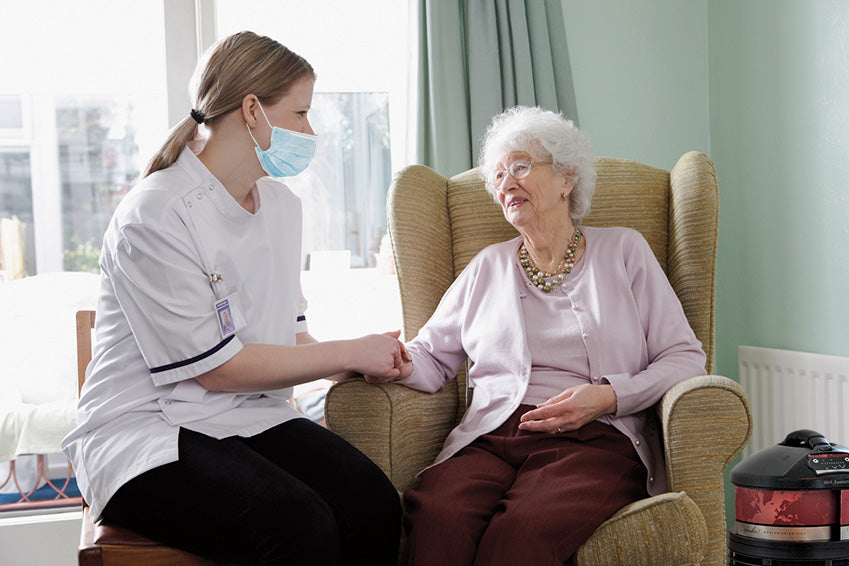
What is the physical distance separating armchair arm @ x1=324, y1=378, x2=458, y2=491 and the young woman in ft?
0.24

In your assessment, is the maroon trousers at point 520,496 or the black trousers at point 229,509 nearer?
the black trousers at point 229,509

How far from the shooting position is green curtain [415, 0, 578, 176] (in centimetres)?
258

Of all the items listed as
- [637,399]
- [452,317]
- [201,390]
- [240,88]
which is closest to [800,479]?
[637,399]

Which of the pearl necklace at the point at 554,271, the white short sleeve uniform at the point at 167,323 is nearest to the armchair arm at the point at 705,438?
the pearl necklace at the point at 554,271

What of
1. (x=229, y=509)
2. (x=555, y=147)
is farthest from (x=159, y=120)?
(x=229, y=509)

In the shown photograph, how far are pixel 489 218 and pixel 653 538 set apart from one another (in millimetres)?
1002

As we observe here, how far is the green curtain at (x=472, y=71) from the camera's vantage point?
2.58 meters

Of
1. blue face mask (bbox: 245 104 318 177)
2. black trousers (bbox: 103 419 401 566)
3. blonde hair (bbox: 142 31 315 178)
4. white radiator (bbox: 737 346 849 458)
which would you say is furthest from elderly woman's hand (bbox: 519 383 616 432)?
white radiator (bbox: 737 346 849 458)

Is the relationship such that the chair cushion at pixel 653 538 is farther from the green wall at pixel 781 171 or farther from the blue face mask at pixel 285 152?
the green wall at pixel 781 171

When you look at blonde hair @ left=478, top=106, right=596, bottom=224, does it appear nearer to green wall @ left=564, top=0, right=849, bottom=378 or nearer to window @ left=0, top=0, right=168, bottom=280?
green wall @ left=564, top=0, right=849, bottom=378

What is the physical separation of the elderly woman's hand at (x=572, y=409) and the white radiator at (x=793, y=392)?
3.09ft

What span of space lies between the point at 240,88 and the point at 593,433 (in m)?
0.93

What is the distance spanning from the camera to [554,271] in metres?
1.79

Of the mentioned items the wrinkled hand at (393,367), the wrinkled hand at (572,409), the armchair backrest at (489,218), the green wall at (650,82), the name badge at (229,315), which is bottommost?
the wrinkled hand at (572,409)
